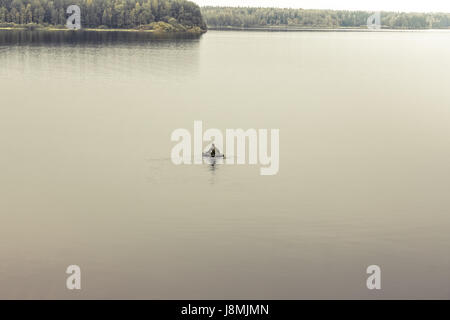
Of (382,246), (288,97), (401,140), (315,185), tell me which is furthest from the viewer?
(288,97)

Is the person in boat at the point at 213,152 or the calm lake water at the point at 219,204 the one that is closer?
the calm lake water at the point at 219,204

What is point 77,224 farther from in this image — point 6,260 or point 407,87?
point 407,87

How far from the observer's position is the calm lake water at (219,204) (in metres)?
46.1

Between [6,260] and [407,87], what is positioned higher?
[407,87]

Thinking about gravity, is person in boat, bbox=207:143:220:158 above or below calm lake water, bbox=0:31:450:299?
above

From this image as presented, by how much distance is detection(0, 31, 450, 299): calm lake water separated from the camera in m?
46.1

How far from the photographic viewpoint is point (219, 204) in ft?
203

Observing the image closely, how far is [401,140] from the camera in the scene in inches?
3703

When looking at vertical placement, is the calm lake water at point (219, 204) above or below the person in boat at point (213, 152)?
below

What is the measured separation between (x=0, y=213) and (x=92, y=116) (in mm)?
50179

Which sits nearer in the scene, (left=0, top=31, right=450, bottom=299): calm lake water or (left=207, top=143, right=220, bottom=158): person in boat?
(left=0, top=31, right=450, bottom=299): calm lake water

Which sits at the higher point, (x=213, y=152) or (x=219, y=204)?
(x=213, y=152)
